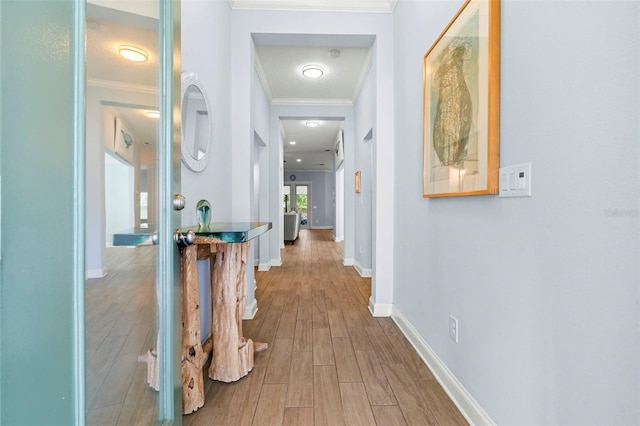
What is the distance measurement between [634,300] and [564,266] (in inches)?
7.0

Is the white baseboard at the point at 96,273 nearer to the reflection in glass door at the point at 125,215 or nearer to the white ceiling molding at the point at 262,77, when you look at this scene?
the reflection in glass door at the point at 125,215

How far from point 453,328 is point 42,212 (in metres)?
1.64

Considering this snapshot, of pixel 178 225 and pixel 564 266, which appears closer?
pixel 564 266

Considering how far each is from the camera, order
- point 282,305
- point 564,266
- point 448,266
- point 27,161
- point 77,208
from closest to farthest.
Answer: point 27,161, point 77,208, point 564,266, point 448,266, point 282,305

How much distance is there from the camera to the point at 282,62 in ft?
11.3

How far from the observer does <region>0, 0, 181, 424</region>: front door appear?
46 cm

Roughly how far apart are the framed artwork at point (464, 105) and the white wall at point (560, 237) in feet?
0.17

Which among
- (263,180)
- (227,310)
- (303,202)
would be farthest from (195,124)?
(303,202)

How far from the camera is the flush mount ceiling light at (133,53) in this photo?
821 mm

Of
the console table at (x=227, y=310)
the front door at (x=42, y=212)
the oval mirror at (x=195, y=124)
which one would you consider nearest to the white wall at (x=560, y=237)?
the console table at (x=227, y=310)

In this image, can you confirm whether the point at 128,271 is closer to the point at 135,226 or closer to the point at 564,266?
the point at 135,226

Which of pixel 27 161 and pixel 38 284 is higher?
pixel 27 161

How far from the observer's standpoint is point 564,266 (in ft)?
2.78

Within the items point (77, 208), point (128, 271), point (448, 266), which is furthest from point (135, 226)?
point (448, 266)
